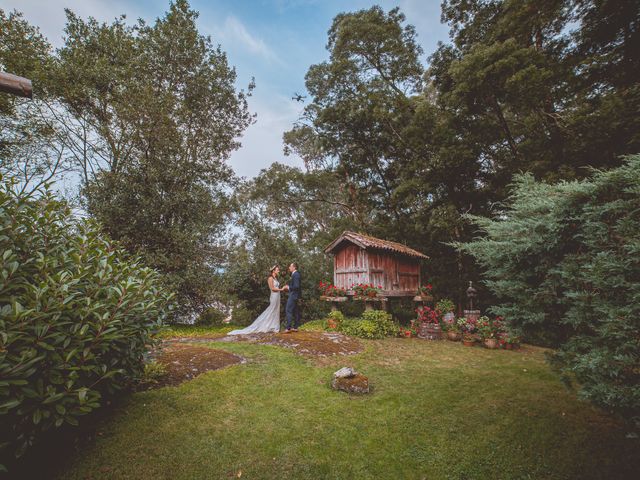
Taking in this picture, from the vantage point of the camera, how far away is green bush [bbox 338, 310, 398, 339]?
10.7 meters

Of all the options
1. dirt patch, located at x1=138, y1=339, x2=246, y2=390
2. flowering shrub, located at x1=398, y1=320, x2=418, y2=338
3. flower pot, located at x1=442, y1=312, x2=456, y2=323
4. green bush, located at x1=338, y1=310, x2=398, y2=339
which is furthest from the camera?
flower pot, located at x1=442, y1=312, x2=456, y2=323

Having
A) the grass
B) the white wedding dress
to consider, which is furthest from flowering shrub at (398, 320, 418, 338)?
the grass

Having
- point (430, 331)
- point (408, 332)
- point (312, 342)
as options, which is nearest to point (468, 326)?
point (430, 331)

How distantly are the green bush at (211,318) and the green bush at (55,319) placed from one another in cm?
1165

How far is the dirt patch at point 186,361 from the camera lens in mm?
5355

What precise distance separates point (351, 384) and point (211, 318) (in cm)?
1250

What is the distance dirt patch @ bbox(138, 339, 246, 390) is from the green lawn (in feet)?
0.89

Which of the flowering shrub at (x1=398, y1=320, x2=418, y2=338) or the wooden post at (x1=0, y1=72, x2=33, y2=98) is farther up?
the wooden post at (x1=0, y1=72, x2=33, y2=98)

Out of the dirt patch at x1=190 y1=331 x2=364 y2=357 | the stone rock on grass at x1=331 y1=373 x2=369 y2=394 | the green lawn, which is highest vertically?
the dirt patch at x1=190 y1=331 x2=364 y2=357

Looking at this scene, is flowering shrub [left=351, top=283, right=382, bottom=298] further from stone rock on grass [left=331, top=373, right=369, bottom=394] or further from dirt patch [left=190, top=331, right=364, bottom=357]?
stone rock on grass [left=331, top=373, right=369, bottom=394]

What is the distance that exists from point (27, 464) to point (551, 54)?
20.1 metres

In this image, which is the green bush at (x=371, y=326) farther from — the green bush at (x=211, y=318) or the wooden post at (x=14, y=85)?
the wooden post at (x=14, y=85)

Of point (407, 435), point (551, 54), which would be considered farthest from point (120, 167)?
point (551, 54)

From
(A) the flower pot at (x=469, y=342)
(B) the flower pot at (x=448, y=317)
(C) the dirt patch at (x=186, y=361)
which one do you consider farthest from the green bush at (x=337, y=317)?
(C) the dirt patch at (x=186, y=361)
